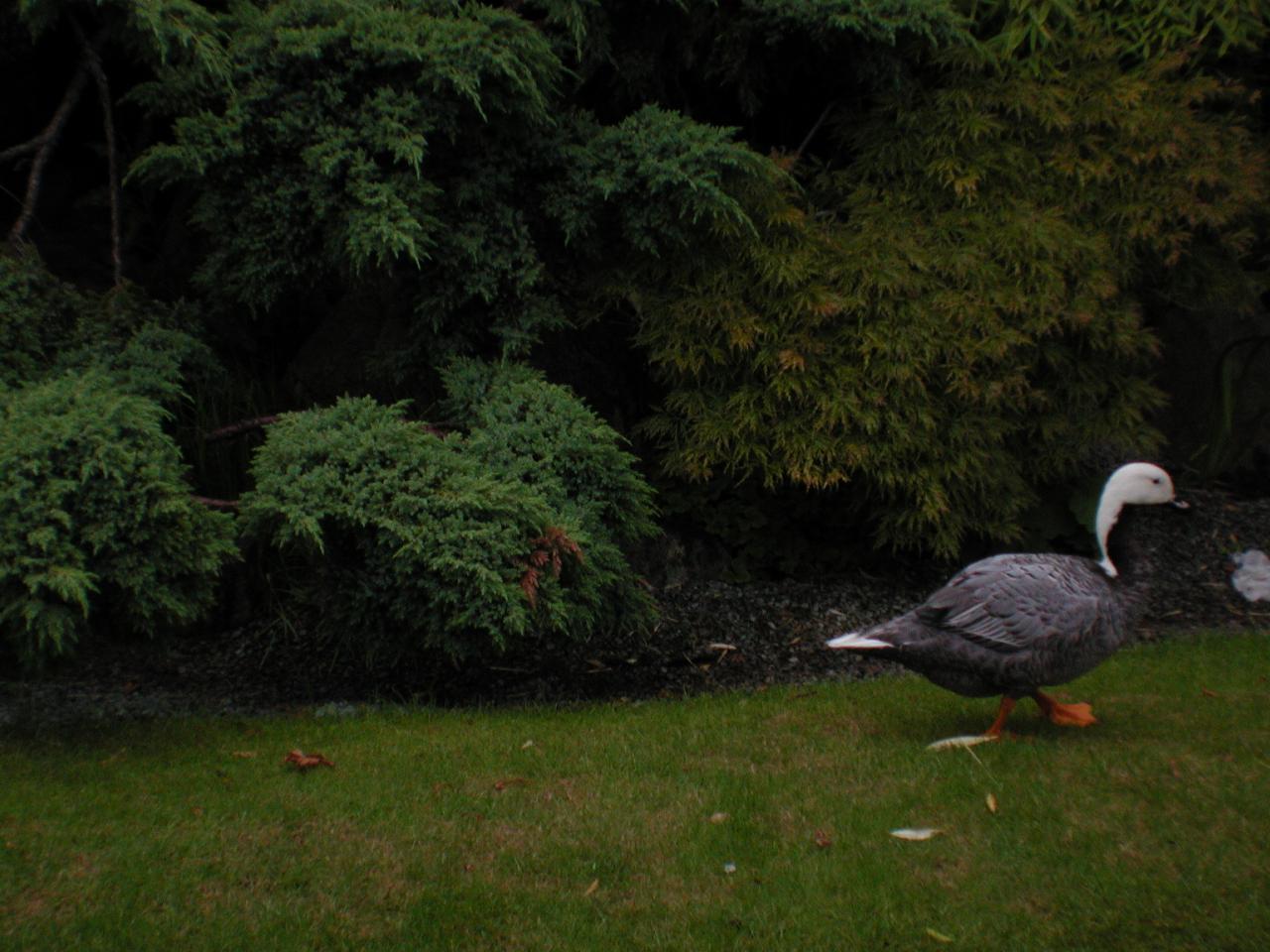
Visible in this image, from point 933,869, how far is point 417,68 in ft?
12.7

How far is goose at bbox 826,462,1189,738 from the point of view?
3787 millimetres

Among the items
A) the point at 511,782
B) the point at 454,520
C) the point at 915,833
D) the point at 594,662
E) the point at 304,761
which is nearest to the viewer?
the point at 915,833

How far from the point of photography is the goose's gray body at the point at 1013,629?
378 cm

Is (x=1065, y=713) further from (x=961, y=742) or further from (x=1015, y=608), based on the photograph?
(x=1015, y=608)

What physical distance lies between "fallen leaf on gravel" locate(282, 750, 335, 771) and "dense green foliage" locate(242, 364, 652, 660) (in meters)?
0.61

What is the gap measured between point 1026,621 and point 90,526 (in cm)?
332

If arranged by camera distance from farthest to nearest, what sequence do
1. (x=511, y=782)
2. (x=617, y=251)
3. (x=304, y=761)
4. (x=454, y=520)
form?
1. (x=617, y=251)
2. (x=454, y=520)
3. (x=304, y=761)
4. (x=511, y=782)

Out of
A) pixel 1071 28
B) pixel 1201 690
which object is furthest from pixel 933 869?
pixel 1071 28

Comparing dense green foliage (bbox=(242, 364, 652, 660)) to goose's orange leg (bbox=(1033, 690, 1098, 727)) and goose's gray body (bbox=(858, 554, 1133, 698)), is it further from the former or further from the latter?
goose's orange leg (bbox=(1033, 690, 1098, 727))

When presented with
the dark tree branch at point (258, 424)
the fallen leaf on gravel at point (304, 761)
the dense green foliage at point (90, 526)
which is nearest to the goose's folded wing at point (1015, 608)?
the fallen leaf on gravel at point (304, 761)

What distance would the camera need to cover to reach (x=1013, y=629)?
378cm

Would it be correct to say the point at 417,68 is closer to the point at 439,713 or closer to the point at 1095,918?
the point at 439,713

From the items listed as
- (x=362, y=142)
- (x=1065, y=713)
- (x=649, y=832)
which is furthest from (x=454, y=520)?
(x=1065, y=713)

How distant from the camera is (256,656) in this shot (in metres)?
5.33
